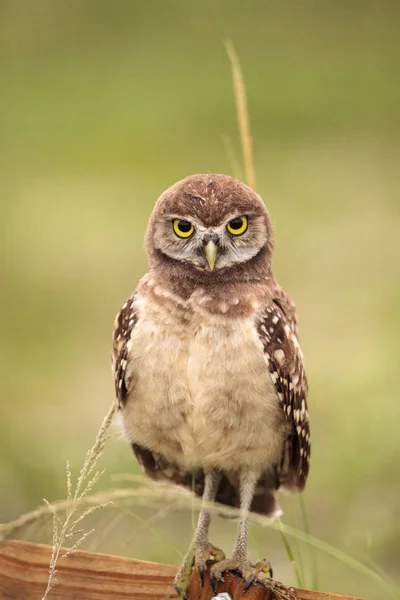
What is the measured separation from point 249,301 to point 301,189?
28.0 feet

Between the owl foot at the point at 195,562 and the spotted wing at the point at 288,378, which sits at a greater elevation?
the spotted wing at the point at 288,378

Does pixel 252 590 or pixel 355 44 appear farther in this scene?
pixel 355 44

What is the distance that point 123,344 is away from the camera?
3.20 metres

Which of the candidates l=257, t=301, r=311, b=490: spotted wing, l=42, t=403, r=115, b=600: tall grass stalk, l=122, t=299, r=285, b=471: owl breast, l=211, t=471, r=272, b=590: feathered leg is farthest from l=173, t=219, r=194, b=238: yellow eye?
l=211, t=471, r=272, b=590: feathered leg

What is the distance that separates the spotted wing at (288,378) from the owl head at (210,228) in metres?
0.18

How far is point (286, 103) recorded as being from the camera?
13.8m

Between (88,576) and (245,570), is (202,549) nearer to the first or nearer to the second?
(245,570)

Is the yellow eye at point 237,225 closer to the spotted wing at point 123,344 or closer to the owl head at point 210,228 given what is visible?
the owl head at point 210,228

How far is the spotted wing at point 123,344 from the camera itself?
3.17 meters

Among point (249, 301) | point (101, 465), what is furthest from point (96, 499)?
point (101, 465)

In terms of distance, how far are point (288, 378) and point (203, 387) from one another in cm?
29

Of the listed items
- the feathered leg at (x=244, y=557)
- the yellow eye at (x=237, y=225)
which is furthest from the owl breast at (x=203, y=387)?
the yellow eye at (x=237, y=225)

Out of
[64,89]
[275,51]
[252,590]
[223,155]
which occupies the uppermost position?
[275,51]

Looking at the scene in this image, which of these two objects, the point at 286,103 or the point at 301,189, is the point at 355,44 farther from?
the point at 301,189
